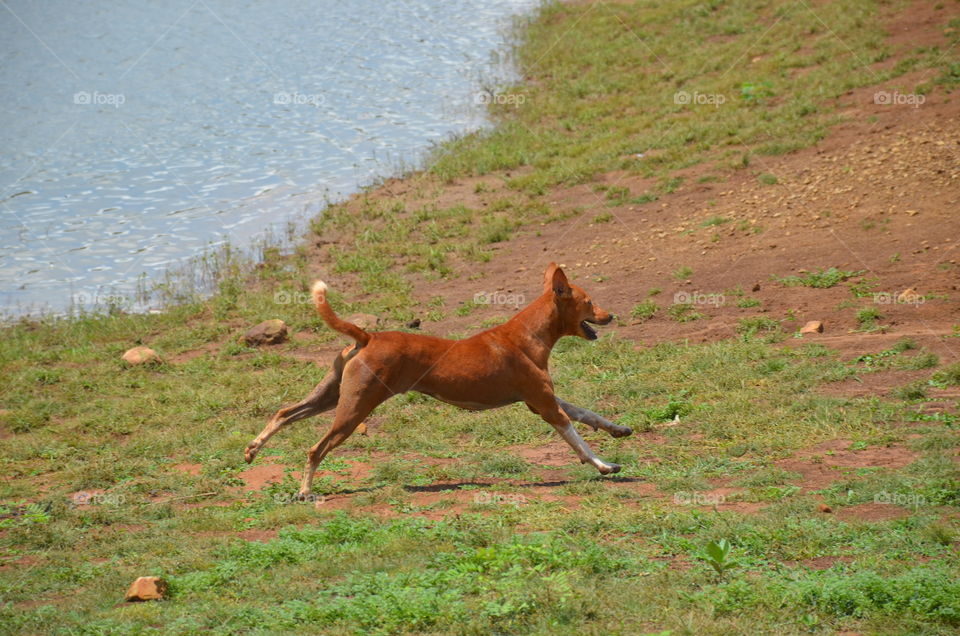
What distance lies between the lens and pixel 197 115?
25.1 meters

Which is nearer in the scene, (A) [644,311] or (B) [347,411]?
(B) [347,411]

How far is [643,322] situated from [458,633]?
27.4 feet

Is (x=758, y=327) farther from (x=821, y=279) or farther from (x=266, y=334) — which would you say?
(x=266, y=334)

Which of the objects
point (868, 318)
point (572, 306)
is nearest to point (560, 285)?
point (572, 306)

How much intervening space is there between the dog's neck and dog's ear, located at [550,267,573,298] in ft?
0.28

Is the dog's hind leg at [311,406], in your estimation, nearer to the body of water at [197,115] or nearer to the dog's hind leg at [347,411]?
the dog's hind leg at [347,411]

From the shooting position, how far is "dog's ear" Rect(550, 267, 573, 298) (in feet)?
30.9

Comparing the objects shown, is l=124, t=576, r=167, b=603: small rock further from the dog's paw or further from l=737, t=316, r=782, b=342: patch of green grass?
l=737, t=316, r=782, b=342: patch of green grass

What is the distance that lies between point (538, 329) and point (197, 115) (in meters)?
18.0

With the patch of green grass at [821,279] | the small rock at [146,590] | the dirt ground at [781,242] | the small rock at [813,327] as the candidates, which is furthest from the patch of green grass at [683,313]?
the small rock at [146,590]

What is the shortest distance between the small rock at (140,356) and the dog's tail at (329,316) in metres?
5.72

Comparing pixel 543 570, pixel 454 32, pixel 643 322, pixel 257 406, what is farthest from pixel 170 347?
pixel 454 32

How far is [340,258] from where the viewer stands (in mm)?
17047

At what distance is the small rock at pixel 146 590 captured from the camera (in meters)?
6.42
